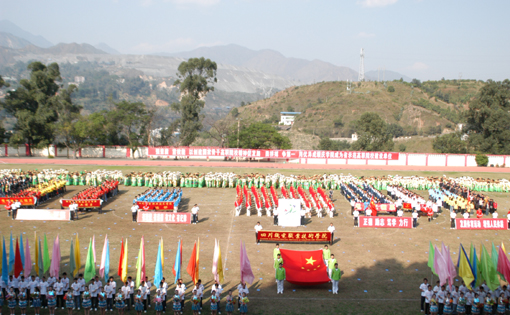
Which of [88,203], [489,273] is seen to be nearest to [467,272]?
[489,273]

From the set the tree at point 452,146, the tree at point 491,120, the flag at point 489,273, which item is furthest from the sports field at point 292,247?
the tree at point 491,120

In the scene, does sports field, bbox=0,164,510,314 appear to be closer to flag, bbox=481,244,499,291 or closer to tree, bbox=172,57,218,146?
flag, bbox=481,244,499,291

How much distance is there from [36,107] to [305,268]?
50.5 m

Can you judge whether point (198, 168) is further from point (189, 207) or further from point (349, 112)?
point (349, 112)

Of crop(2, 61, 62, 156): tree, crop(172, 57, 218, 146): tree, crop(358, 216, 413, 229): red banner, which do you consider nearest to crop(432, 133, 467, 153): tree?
crop(172, 57, 218, 146): tree

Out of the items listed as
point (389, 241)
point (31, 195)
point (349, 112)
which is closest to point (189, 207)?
point (31, 195)

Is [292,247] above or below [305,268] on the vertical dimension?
below

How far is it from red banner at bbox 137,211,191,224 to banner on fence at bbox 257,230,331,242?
5.19m

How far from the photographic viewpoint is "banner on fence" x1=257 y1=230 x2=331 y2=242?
1714cm

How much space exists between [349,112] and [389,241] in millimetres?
83384

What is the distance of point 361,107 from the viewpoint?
98.9 m

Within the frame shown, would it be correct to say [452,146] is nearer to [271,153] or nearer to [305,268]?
[271,153]

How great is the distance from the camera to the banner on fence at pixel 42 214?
2024 centimetres

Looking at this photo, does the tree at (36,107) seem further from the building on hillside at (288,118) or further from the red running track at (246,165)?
the building on hillside at (288,118)
